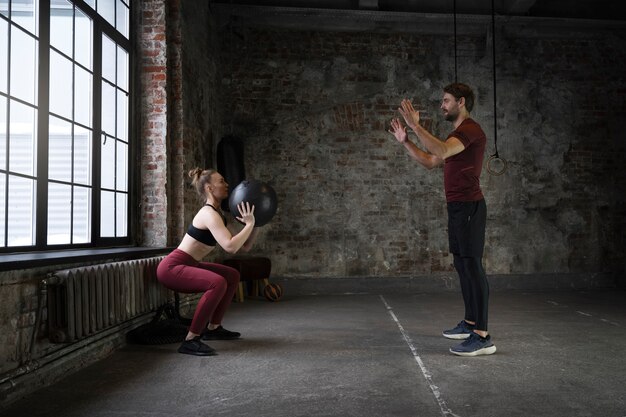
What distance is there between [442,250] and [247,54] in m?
4.07

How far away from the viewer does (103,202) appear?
4.64 m

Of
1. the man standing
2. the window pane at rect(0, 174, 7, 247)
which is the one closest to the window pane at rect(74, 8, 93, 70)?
the window pane at rect(0, 174, 7, 247)

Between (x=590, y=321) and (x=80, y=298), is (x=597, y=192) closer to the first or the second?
(x=590, y=321)

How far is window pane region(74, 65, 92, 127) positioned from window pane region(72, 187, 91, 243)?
1.87 feet

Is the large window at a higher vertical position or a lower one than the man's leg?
higher

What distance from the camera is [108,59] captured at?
15.7 ft

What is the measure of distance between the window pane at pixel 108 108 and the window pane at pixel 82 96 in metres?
0.28

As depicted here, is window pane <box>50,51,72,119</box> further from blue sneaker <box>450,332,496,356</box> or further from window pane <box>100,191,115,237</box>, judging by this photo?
blue sneaker <box>450,332,496,356</box>

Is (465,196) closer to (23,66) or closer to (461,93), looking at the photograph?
(461,93)

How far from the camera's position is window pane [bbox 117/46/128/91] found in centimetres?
503

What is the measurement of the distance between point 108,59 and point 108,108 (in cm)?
45

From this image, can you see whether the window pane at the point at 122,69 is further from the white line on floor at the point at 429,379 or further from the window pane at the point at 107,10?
the white line on floor at the point at 429,379

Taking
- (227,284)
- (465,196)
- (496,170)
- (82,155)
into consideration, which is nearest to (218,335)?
(227,284)

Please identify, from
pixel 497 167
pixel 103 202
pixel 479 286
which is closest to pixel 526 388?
pixel 479 286
